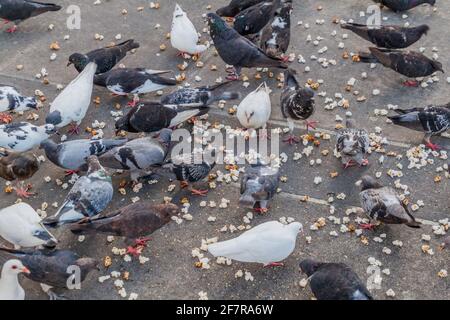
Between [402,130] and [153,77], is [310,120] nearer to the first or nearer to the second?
[402,130]

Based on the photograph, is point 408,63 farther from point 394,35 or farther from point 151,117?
point 151,117

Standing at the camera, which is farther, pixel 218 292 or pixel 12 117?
pixel 12 117

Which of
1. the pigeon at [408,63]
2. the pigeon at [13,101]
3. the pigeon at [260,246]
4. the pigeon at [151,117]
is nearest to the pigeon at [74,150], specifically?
the pigeon at [151,117]

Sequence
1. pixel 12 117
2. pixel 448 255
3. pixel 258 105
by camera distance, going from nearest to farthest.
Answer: pixel 448 255, pixel 258 105, pixel 12 117

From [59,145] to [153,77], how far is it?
151 cm

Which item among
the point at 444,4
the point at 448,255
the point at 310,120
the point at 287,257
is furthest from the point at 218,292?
the point at 444,4

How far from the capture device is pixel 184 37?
25.8ft

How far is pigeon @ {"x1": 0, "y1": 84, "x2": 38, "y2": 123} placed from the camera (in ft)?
22.7

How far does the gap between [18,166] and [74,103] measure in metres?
1.10

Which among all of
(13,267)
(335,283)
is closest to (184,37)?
(13,267)

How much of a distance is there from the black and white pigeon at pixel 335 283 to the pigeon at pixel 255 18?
3743 mm

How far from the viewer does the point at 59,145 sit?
20.9 feet

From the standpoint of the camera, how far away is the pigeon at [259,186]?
585 cm

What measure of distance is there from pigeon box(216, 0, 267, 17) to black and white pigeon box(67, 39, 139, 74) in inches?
60.7
